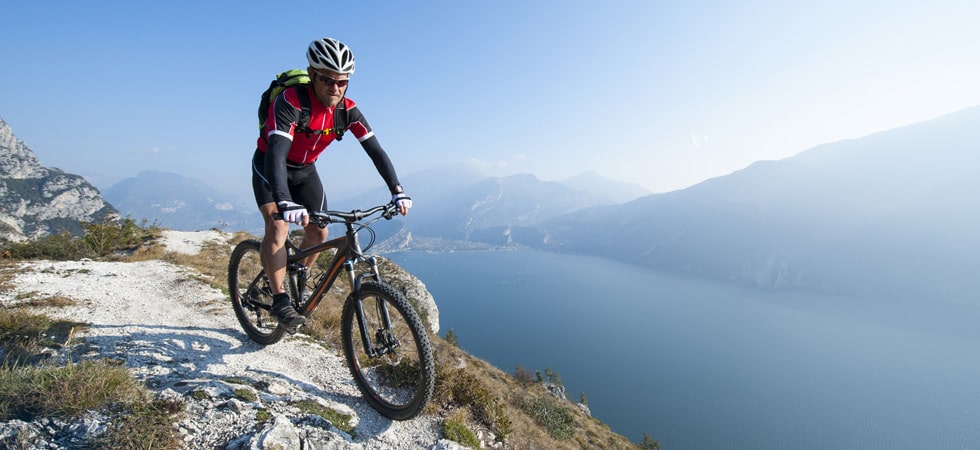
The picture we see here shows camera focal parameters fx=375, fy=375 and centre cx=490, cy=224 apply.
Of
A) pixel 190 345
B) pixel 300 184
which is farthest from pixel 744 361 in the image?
pixel 190 345

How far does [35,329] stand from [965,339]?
19790 centimetres

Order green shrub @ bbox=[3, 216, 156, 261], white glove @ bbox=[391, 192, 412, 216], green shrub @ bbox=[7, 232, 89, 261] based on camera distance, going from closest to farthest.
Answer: white glove @ bbox=[391, 192, 412, 216], green shrub @ bbox=[7, 232, 89, 261], green shrub @ bbox=[3, 216, 156, 261]

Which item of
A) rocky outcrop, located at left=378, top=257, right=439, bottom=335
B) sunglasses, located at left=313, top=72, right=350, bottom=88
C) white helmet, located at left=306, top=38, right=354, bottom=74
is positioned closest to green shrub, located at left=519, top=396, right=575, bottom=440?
sunglasses, located at left=313, top=72, right=350, bottom=88

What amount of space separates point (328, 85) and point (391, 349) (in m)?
2.95

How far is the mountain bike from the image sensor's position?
12.1ft

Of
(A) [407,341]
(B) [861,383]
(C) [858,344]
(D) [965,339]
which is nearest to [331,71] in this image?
(A) [407,341]

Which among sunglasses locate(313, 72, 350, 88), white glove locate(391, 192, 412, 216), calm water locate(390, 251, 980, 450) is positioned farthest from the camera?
calm water locate(390, 251, 980, 450)

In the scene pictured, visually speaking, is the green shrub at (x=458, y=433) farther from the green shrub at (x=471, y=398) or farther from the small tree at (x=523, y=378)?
the small tree at (x=523, y=378)

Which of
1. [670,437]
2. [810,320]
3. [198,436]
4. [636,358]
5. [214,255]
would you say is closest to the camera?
[198,436]

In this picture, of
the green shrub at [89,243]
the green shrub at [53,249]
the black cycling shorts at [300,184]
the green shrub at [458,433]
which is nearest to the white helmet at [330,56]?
the black cycling shorts at [300,184]

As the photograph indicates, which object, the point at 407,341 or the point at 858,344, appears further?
the point at 858,344

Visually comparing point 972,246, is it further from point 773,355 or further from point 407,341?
point 407,341

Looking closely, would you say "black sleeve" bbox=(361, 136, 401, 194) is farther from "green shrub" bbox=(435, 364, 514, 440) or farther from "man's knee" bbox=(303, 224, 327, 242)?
"green shrub" bbox=(435, 364, 514, 440)

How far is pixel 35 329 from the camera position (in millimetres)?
4742
